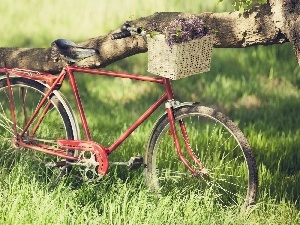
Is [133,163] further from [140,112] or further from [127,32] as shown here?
[140,112]

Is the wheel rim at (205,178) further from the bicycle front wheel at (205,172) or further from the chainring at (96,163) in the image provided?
the chainring at (96,163)

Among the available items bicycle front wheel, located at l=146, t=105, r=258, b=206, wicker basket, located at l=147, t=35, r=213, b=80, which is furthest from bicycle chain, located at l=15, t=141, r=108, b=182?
wicker basket, located at l=147, t=35, r=213, b=80

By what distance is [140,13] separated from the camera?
10258 mm

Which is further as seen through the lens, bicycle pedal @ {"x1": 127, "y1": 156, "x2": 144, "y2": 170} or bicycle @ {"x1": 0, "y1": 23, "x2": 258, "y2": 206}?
bicycle pedal @ {"x1": 127, "y1": 156, "x2": 144, "y2": 170}

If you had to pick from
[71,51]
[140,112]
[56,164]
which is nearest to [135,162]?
[56,164]

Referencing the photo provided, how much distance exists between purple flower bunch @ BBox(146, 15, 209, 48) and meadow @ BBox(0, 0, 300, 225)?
1017 millimetres

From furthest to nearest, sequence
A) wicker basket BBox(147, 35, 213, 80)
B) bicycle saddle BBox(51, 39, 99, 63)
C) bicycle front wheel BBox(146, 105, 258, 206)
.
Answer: bicycle saddle BBox(51, 39, 99, 63), bicycle front wheel BBox(146, 105, 258, 206), wicker basket BBox(147, 35, 213, 80)

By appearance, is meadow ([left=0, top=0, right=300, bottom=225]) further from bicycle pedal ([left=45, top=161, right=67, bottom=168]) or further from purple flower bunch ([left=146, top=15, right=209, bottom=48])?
purple flower bunch ([left=146, top=15, right=209, bottom=48])

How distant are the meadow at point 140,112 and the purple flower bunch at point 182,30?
1.02m

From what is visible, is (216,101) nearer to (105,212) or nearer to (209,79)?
(209,79)

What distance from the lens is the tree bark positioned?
18.5 feet

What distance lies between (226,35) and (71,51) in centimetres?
107

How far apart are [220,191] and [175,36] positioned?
1.31 meters

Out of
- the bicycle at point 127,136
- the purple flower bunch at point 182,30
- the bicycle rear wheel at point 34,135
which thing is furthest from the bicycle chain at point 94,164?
the purple flower bunch at point 182,30
